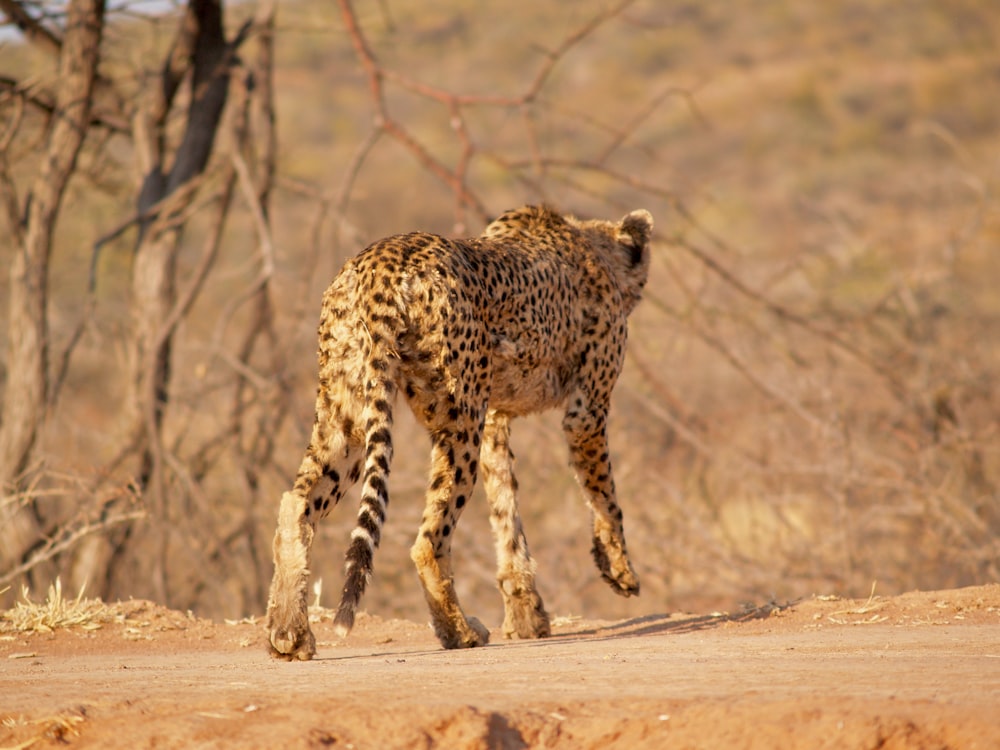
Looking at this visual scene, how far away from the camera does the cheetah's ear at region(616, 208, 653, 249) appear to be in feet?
26.3

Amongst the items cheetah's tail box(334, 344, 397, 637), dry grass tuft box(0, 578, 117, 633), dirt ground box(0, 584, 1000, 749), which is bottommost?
dirt ground box(0, 584, 1000, 749)

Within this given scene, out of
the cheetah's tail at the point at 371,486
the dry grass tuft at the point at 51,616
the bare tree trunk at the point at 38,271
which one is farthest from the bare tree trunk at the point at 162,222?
the cheetah's tail at the point at 371,486

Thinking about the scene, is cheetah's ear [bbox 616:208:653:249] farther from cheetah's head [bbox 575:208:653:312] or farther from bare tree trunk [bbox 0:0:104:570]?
bare tree trunk [bbox 0:0:104:570]

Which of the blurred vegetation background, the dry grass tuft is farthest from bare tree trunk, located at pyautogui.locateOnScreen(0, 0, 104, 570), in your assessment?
the dry grass tuft

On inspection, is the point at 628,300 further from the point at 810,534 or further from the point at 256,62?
the point at 810,534

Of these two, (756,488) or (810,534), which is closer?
(756,488)

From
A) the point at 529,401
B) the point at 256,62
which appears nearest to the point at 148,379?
the point at 256,62

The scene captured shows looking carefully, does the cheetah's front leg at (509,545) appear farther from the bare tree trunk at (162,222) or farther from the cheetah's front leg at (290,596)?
the bare tree trunk at (162,222)

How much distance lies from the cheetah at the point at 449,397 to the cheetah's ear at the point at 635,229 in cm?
105

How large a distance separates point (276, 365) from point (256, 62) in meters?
2.63

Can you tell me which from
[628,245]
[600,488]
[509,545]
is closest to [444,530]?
[509,545]

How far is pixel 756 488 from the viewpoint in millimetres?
10375

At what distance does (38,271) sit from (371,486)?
557 centimetres

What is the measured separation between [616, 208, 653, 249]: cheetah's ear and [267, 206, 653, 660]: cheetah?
41.4 inches
